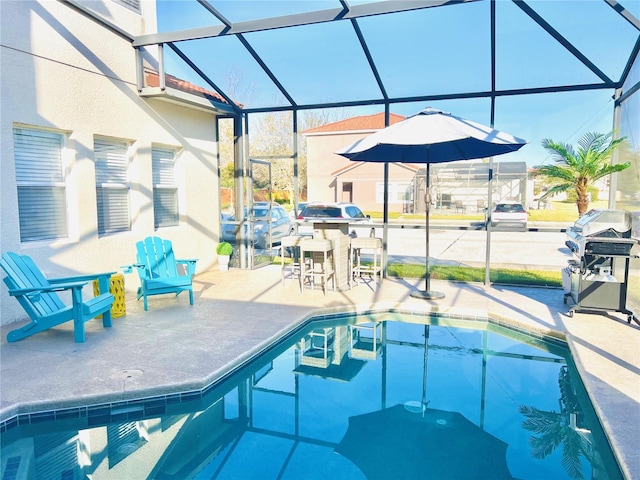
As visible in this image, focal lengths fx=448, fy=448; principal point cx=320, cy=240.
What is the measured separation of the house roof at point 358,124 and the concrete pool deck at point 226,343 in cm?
297

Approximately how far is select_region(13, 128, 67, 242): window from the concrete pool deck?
1.30 meters

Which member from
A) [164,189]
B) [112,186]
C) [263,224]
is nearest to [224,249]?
[263,224]

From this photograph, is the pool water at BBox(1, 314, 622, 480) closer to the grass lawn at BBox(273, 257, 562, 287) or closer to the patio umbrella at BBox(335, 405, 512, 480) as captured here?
the patio umbrella at BBox(335, 405, 512, 480)

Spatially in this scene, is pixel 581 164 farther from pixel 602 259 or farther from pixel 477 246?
pixel 477 246

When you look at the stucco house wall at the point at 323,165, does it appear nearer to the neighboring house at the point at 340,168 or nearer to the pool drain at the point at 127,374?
the neighboring house at the point at 340,168

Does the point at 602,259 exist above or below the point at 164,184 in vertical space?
below

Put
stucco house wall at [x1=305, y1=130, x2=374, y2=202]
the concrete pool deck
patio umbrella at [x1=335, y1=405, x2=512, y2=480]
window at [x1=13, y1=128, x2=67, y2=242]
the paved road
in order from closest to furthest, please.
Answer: patio umbrella at [x1=335, y1=405, x2=512, y2=480]
the concrete pool deck
window at [x1=13, y1=128, x2=67, y2=242]
the paved road
stucco house wall at [x1=305, y1=130, x2=374, y2=202]

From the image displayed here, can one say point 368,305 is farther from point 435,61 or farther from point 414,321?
point 435,61

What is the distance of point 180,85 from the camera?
7.87 metres

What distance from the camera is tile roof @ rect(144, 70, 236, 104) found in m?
7.38

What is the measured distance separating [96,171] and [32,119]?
121 cm

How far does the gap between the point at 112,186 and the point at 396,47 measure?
4.82 meters

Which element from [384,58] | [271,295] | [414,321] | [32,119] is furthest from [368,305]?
[32,119]

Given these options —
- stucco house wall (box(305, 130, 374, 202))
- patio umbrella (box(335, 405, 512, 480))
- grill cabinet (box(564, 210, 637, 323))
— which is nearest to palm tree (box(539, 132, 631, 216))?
grill cabinet (box(564, 210, 637, 323))
